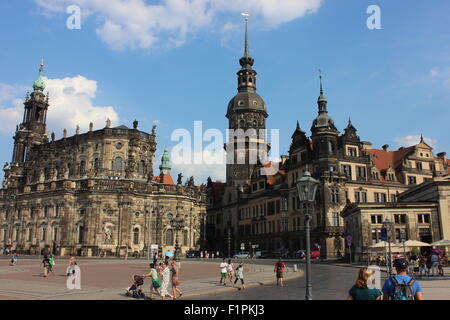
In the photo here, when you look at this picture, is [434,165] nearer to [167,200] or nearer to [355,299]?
[167,200]

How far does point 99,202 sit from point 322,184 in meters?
37.7

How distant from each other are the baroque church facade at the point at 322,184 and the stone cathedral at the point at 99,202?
1041 cm

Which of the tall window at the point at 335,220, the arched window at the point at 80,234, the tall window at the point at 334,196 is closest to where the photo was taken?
the tall window at the point at 335,220

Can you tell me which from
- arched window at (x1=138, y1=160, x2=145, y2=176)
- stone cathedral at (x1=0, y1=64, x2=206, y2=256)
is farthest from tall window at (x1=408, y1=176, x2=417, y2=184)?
arched window at (x1=138, y1=160, x2=145, y2=176)

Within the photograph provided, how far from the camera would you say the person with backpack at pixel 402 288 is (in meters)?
7.34

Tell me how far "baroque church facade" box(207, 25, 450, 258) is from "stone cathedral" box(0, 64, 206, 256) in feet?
34.1

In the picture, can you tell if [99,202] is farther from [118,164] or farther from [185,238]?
[185,238]

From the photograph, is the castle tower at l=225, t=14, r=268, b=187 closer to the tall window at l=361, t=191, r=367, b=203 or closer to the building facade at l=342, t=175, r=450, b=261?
the tall window at l=361, t=191, r=367, b=203

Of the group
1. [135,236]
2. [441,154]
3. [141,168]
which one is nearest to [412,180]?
[441,154]

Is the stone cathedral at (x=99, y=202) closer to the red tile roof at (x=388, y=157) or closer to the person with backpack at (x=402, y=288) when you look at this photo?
the red tile roof at (x=388, y=157)

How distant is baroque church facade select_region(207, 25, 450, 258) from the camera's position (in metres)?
60.9

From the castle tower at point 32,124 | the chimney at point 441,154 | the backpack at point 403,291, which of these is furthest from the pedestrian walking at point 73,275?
the castle tower at point 32,124
